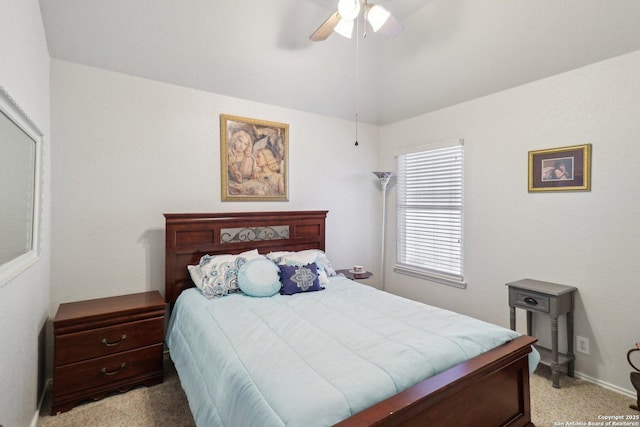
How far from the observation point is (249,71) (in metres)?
3.11

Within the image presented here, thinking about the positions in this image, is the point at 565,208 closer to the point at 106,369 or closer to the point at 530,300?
the point at 530,300

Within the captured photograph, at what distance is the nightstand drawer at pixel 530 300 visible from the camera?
2.54m

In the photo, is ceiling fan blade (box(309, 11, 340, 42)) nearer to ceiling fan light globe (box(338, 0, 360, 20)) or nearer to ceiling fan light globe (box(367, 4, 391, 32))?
ceiling fan light globe (box(338, 0, 360, 20))

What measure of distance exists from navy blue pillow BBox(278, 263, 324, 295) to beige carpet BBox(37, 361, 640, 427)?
1120 mm

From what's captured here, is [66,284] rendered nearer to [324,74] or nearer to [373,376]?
[373,376]

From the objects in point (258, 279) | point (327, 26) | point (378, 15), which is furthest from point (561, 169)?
point (258, 279)

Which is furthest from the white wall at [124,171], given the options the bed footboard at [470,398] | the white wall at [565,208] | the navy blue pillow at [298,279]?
the bed footboard at [470,398]

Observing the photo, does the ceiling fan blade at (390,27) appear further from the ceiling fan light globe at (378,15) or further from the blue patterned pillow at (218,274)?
the blue patterned pillow at (218,274)

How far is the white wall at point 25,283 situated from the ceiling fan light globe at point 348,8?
166cm

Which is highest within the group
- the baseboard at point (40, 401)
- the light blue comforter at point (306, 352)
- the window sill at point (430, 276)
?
the light blue comforter at point (306, 352)

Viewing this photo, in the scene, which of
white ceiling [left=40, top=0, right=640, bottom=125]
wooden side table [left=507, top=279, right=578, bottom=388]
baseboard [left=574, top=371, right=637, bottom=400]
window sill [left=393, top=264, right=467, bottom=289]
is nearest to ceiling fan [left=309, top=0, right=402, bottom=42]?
white ceiling [left=40, top=0, right=640, bottom=125]

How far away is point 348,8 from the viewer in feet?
6.45

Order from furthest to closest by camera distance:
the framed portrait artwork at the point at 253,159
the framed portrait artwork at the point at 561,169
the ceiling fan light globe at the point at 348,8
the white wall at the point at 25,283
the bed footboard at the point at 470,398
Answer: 1. the framed portrait artwork at the point at 253,159
2. the framed portrait artwork at the point at 561,169
3. the ceiling fan light globe at the point at 348,8
4. the white wall at the point at 25,283
5. the bed footboard at the point at 470,398

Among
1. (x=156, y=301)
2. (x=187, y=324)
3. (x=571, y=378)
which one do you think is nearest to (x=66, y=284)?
(x=156, y=301)
